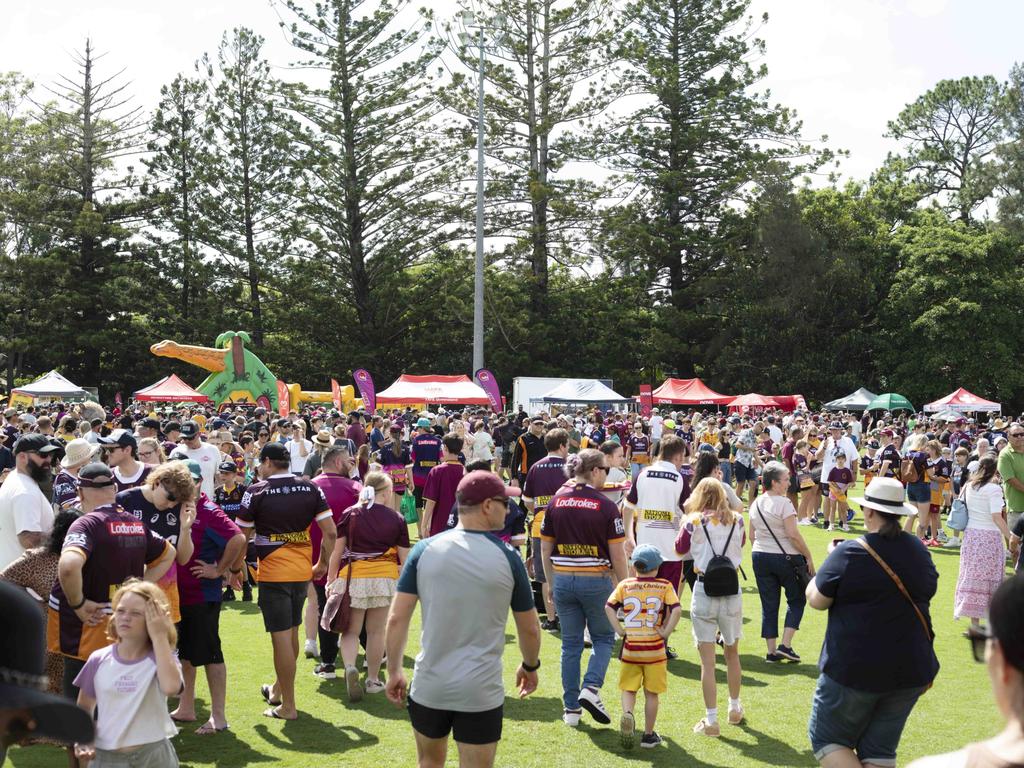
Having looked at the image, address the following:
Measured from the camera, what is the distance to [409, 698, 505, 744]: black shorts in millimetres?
3961

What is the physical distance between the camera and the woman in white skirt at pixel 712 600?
6086mm

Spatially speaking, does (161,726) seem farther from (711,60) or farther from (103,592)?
(711,60)

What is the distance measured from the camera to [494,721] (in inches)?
158

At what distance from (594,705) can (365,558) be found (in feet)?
5.98

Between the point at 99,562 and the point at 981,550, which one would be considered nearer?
the point at 99,562

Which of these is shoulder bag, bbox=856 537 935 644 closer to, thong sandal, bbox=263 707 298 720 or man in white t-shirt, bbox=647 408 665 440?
thong sandal, bbox=263 707 298 720

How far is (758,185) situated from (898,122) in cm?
1518

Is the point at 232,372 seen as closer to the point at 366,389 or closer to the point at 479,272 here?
the point at 366,389

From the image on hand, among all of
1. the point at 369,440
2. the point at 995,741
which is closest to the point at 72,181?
the point at 369,440

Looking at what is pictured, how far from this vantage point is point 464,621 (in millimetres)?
3957

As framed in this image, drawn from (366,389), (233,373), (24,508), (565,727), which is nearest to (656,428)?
(366,389)

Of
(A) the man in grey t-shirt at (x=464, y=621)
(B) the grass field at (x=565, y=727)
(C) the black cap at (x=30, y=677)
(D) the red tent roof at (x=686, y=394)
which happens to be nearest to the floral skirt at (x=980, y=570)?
(B) the grass field at (x=565, y=727)

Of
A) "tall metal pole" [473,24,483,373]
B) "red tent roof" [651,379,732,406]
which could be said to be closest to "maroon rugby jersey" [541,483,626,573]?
"tall metal pole" [473,24,483,373]

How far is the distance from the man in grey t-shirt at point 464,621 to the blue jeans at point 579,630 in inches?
87.5
